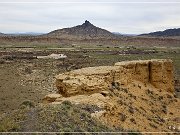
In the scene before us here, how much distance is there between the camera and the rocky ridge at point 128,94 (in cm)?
1789

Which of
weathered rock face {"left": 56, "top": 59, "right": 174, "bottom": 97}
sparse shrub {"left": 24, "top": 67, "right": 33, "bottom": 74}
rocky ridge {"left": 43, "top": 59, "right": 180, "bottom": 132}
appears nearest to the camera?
rocky ridge {"left": 43, "top": 59, "right": 180, "bottom": 132}

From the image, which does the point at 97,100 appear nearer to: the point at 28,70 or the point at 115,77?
the point at 115,77

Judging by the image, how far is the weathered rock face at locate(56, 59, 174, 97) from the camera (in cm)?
1892

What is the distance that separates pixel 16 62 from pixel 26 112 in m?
38.4

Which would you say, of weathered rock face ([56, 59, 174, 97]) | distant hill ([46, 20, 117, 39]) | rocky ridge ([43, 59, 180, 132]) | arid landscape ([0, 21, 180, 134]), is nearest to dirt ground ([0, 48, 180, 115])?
arid landscape ([0, 21, 180, 134])

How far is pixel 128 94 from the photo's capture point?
2266 centimetres

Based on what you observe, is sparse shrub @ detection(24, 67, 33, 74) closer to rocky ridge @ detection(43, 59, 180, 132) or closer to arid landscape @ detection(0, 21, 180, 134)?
arid landscape @ detection(0, 21, 180, 134)

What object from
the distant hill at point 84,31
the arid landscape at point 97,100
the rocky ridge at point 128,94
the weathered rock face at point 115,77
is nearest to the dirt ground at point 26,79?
the arid landscape at point 97,100

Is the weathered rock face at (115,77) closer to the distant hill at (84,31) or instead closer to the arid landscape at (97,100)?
the arid landscape at (97,100)

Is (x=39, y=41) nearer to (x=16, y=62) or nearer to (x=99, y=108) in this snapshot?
(x=16, y=62)

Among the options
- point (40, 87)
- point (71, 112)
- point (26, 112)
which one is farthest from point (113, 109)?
point (40, 87)

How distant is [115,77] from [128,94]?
1.32 m

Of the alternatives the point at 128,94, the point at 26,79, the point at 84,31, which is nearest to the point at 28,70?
the point at 26,79

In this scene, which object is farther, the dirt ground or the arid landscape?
the dirt ground
